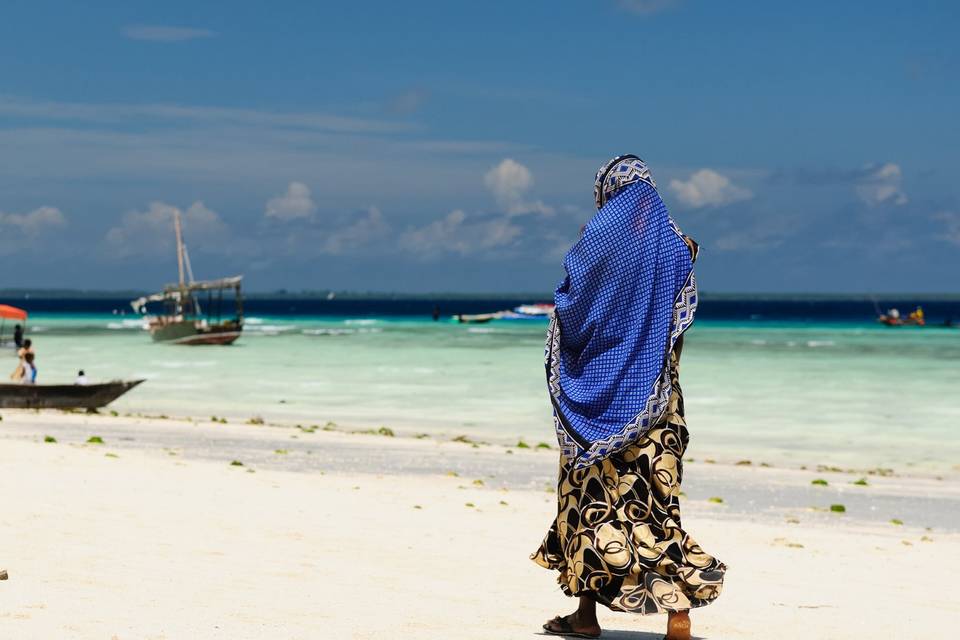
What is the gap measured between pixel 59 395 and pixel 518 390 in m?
15.6

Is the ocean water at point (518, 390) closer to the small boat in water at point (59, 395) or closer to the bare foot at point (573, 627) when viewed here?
the small boat in water at point (59, 395)

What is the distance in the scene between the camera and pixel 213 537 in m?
8.11

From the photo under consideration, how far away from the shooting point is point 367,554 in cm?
791

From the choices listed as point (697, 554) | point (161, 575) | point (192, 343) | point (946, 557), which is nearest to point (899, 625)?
point (697, 554)

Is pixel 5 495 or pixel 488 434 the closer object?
pixel 5 495

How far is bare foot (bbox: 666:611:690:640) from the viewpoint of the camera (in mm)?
5277

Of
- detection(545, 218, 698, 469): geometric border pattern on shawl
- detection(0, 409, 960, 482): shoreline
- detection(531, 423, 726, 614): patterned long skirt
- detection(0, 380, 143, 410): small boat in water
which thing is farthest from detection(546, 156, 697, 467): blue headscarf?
detection(0, 380, 143, 410): small boat in water

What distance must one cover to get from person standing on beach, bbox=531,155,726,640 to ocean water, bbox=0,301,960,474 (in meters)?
14.1

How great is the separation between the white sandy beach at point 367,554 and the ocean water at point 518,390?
26.8 feet

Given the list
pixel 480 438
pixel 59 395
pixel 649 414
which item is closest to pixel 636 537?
pixel 649 414

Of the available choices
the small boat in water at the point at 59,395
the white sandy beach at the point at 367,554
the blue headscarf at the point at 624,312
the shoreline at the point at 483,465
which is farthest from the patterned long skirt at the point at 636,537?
the small boat in water at the point at 59,395

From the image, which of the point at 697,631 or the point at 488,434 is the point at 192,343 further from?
the point at 697,631

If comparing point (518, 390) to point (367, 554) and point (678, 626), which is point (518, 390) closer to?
point (367, 554)

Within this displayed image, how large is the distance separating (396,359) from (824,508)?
40570 mm
